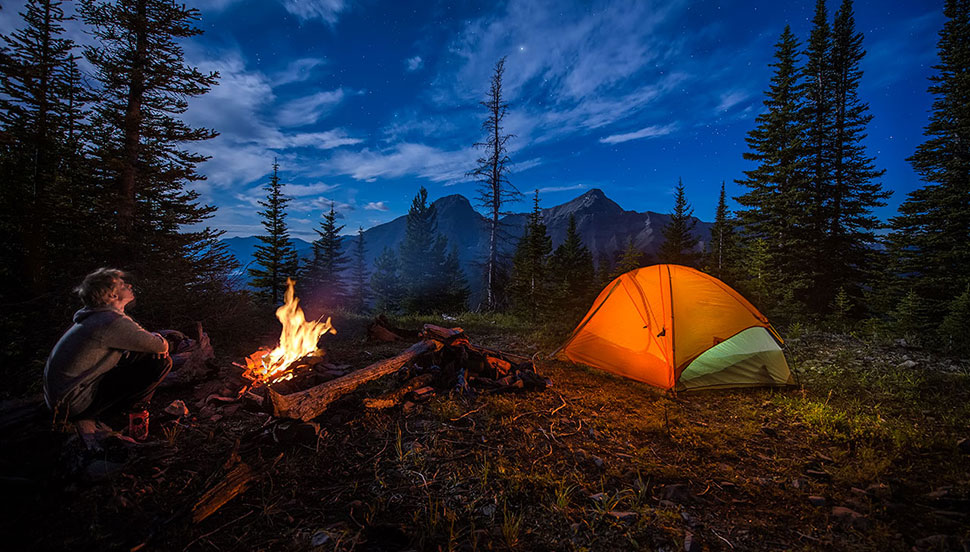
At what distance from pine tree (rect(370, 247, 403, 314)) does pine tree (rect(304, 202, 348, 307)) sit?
3.53 m

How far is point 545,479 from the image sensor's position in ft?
10.1

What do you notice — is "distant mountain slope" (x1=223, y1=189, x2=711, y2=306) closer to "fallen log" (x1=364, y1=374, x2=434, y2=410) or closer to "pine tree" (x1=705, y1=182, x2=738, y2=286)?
"pine tree" (x1=705, y1=182, x2=738, y2=286)

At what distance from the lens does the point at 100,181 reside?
10805 mm

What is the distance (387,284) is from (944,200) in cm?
3685

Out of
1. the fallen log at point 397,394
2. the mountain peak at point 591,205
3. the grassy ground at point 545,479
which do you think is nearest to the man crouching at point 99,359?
the grassy ground at point 545,479

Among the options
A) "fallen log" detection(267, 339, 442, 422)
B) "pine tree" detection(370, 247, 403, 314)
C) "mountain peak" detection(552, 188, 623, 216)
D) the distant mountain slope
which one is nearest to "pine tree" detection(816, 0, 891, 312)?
"fallen log" detection(267, 339, 442, 422)

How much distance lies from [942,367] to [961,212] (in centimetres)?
1053

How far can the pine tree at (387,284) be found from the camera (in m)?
35.0

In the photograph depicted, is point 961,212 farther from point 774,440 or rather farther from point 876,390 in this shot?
point 774,440

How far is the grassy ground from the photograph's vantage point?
7.95 feet

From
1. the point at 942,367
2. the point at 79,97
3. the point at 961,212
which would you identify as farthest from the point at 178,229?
the point at 961,212

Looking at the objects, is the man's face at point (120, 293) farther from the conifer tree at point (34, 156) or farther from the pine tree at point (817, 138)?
the pine tree at point (817, 138)

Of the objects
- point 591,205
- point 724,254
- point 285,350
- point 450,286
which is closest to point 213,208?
point 285,350

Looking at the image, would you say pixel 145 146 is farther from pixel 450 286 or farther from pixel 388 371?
pixel 450 286
